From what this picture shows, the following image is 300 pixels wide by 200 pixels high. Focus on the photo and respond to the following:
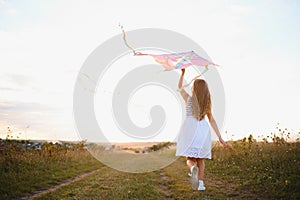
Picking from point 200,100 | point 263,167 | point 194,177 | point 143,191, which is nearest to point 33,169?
point 143,191

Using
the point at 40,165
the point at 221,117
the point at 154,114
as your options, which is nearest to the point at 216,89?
the point at 221,117

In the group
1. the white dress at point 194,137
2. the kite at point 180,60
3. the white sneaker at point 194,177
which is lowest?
the white sneaker at point 194,177

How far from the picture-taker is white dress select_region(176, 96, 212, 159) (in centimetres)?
728

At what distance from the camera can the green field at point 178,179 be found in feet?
23.8

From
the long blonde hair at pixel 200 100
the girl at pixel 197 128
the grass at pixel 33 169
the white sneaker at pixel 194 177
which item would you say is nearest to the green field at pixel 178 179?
the grass at pixel 33 169

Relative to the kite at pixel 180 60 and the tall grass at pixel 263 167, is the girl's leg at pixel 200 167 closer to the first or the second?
the tall grass at pixel 263 167

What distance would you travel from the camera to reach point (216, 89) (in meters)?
10.2

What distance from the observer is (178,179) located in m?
9.77

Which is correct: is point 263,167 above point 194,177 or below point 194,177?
above

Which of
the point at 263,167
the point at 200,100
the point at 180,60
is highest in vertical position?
the point at 180,60

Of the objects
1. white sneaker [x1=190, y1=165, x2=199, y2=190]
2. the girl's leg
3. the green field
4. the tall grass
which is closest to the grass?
the green field

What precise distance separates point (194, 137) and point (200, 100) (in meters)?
0.89

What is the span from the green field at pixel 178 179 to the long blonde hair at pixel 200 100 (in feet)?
6.18

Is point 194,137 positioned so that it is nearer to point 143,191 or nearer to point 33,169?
point 143,191
